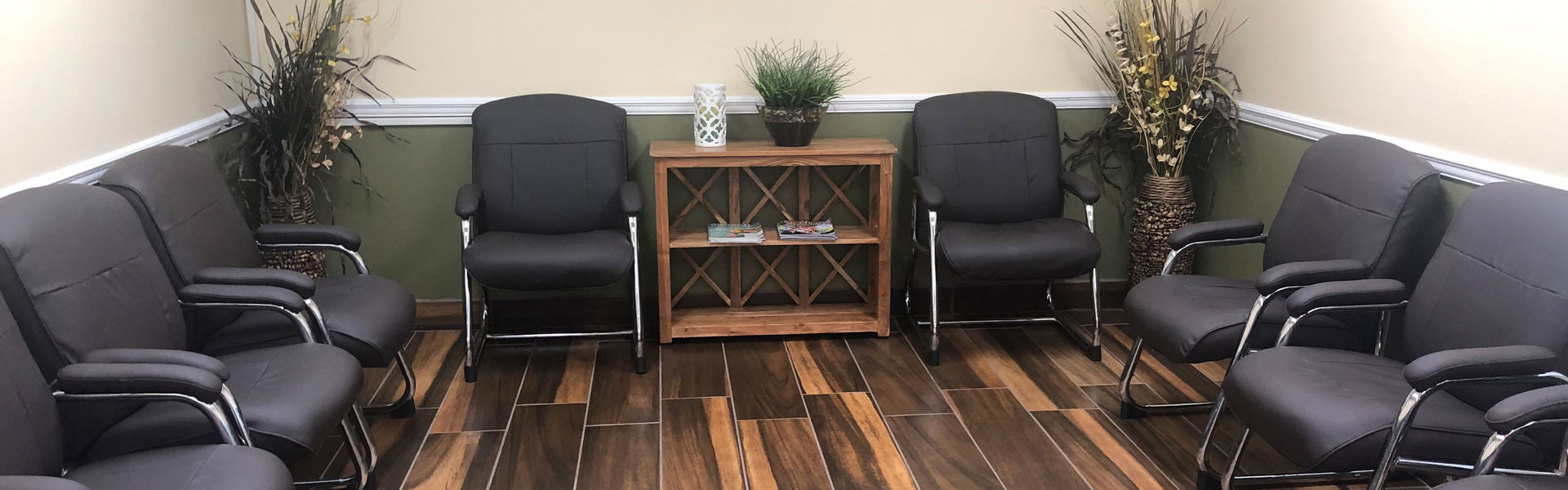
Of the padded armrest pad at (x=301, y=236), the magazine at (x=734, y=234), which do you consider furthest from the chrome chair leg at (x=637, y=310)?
the padded armrest pad at (x=301, y=236)

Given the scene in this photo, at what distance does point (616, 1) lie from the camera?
3.76m

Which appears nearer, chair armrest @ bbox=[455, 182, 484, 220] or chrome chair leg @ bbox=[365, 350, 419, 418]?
chrome chair leg @ bbox=[365, 350, 419, 418]

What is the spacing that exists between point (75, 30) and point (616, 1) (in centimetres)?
166

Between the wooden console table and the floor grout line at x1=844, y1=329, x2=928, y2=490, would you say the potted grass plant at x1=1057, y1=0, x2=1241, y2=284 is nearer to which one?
the wooden console table

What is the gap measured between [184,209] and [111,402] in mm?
755

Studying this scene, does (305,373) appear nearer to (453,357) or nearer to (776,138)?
(453,357)

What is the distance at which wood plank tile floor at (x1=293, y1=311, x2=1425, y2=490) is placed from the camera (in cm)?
280

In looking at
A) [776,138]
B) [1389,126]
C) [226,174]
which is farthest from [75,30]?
[1389,126]

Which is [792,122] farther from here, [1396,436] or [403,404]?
[1396,436]

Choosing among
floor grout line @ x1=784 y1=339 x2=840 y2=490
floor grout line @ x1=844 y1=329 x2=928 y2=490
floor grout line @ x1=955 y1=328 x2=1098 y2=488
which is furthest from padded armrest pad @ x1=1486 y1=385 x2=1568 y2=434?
floor grout line @ x1=784 y1=339 x2=840 y2=490

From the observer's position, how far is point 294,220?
3.44 metres

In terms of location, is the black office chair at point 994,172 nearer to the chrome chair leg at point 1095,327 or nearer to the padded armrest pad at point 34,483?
the chrome chair leg at point 1095,327

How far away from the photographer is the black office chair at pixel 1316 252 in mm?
2680

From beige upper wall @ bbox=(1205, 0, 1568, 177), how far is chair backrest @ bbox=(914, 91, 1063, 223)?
749mm
